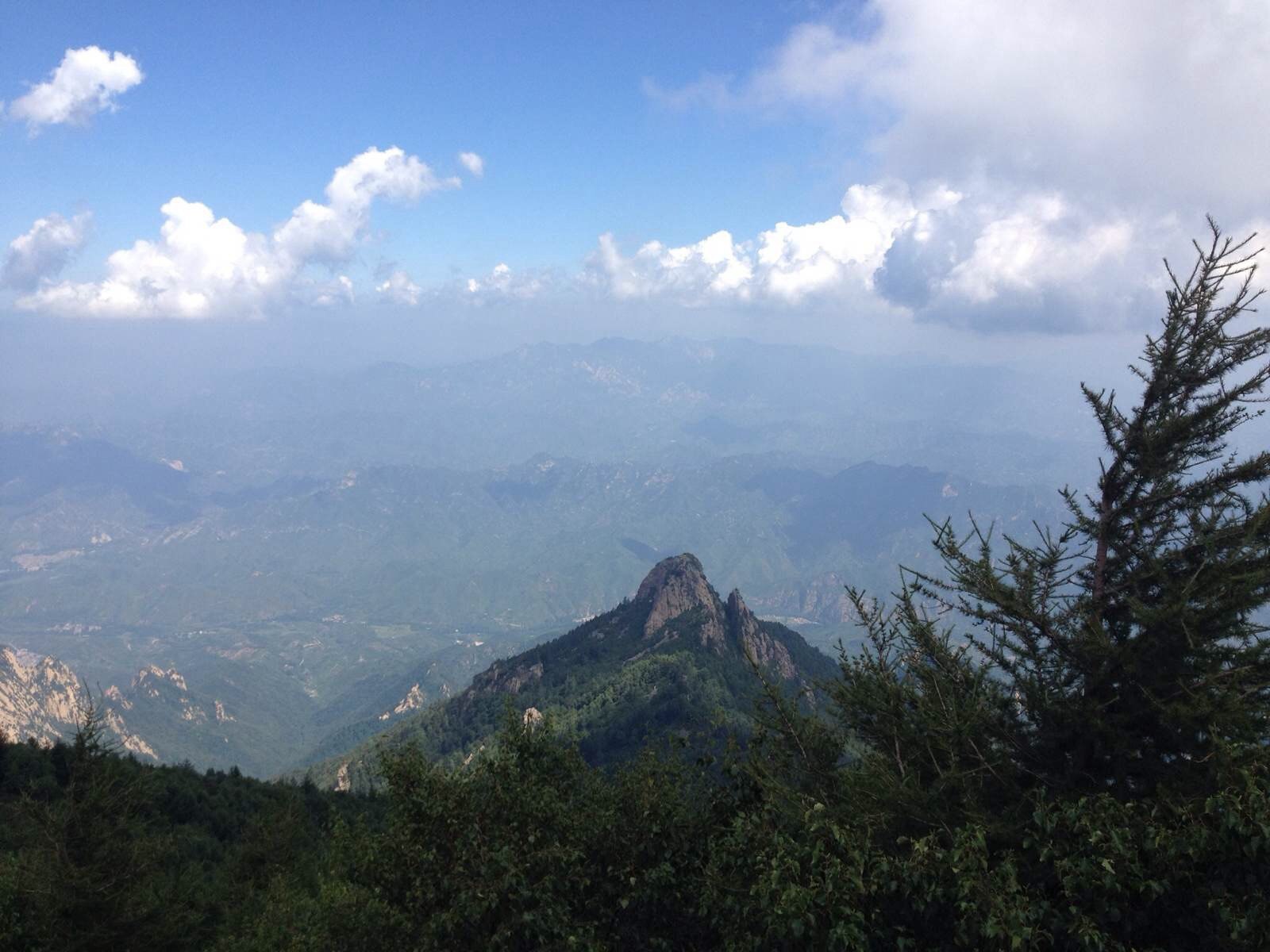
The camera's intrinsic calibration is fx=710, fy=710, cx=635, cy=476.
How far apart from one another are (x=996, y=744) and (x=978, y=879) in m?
4.80

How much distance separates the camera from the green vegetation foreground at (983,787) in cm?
931

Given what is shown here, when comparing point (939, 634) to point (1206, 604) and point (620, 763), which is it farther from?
point (620, 763)

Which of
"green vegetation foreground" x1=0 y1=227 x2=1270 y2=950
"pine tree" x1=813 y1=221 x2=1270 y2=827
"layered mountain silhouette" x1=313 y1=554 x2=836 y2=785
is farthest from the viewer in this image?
"layered mountain silhouette" x1=313 y1=554 x2=836 y2=785

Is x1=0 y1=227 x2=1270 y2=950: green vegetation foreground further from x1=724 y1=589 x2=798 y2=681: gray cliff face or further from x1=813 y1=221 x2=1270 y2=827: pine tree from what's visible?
x1=724 y1=589 x2=798 y2=681: gray cliff face

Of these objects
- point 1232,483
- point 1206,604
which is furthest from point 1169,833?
point 1232,483

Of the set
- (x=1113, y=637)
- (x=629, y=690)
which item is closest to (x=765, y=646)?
(x=629, y=690)

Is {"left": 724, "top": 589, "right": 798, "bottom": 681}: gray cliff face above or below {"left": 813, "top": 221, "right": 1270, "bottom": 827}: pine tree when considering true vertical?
below

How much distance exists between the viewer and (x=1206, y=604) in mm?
11438

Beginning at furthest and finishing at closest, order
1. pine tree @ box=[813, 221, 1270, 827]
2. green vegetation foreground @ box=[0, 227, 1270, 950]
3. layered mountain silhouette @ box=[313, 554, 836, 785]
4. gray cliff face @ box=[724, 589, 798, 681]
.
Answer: gray cliff face @ box=[724, 589, 798, 681] → layered mountain silhouette @ box=[313, 554, 836, 785] → pine tree @ box=[813, 221, 1270, 827] → green vegetation foreground @ box=[0, 227, 1270, 950]

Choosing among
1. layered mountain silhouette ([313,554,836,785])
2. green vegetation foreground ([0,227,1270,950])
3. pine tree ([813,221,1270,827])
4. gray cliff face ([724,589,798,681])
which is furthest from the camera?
gray cliff face ([724,589,798,681])

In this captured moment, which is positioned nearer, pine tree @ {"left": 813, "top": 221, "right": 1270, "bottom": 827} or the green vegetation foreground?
the green vegetation foreground

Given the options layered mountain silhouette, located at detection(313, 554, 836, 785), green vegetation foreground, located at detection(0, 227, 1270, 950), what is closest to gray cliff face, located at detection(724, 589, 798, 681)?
layered mountain silhouette, located at detection(313, 554, 836, 785)

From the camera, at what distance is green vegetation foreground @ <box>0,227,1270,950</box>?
931 cm

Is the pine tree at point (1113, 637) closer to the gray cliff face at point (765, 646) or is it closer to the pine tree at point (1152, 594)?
the pine tree at point (1152, 594)
